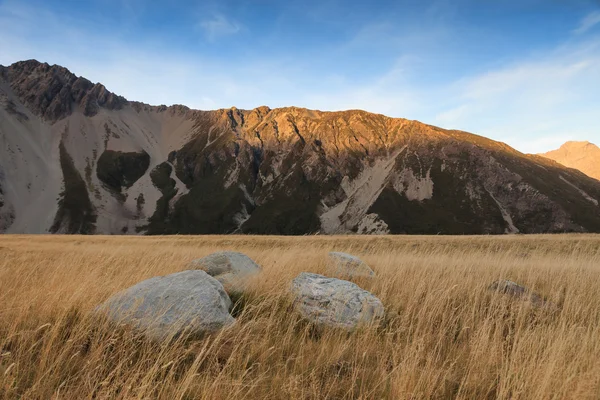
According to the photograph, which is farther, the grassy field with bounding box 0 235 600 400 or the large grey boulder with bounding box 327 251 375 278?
the large grey boulder with bounding box 327 251 375 278

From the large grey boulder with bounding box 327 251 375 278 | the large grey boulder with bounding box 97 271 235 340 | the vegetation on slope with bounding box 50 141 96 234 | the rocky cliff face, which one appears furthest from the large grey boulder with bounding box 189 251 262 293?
the vegetation on slope with bounding box 50 141 96 234

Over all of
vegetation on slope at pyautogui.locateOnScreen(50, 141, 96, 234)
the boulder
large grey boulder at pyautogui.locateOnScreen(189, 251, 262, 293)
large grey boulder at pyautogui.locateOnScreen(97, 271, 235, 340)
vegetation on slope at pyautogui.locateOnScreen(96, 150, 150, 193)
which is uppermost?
vegetation on slope at pyautogui.locateOnScreen(96, 150, 150, 193)

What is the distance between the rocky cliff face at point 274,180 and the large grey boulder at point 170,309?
125 metres

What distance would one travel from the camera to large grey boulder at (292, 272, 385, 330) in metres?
4.83

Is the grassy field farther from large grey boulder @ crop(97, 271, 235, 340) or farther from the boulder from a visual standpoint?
the boulder

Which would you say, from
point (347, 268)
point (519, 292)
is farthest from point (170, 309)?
point (519, 292)

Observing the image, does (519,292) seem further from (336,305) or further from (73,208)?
(73,208)

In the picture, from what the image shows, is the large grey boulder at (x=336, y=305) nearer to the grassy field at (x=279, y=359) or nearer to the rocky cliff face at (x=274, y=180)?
the grassy field at (x=279, y=359)

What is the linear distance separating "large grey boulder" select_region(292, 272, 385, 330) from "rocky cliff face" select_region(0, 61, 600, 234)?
4838 inches

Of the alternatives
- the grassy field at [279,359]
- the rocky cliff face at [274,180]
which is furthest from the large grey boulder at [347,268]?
the rocky cliff face at [274,180]

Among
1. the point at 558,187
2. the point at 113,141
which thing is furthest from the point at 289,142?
the point at 558,187

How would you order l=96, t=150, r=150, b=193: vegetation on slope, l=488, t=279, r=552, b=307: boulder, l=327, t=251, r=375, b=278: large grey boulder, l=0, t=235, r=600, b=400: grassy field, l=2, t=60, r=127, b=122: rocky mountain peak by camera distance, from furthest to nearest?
1. l=2, t=60, r=127, b=122: rocky mountain peak
2. l=96, t=150, r=150, b=193: vegetation on slope
3. l=327, t=251, r=375, b=278: large grey boulder
4. l=488, t=279, r=552, b=307: boulder
5. l=0, t=235, r=600, b=400: grassy field

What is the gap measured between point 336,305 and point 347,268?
3.59 metres

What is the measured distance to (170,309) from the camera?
414cm
